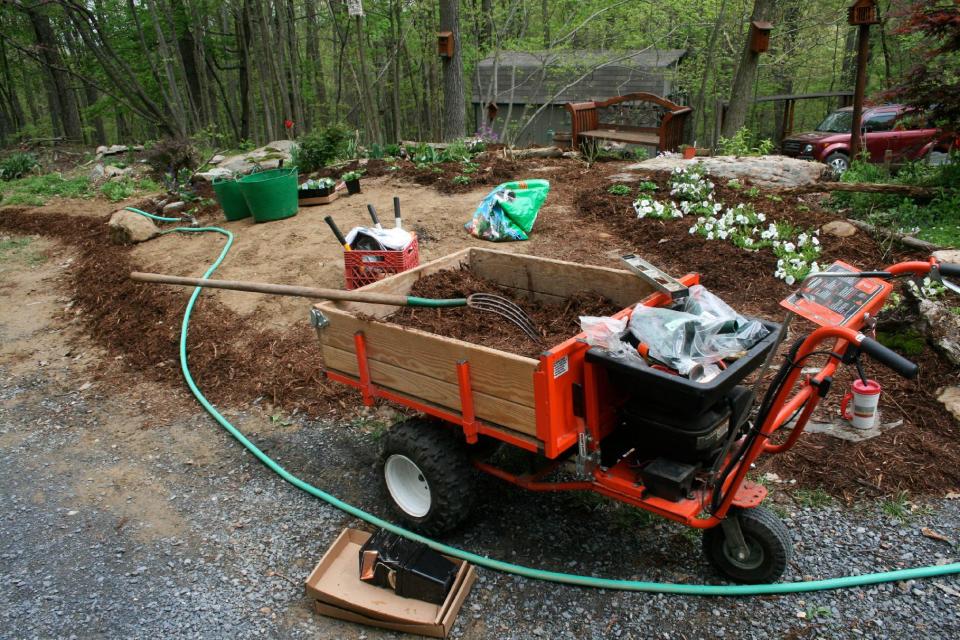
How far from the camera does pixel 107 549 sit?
3.16 metres

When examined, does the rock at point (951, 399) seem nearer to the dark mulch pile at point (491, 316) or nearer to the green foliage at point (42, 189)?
the dark mulch pile at point (491, 316)

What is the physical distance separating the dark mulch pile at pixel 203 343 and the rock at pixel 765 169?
18.4 feet

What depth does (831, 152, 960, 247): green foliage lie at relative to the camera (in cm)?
572

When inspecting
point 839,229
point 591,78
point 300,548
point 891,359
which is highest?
point 591,78

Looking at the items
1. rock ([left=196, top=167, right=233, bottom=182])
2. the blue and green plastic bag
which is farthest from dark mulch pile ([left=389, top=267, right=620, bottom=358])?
rock ([left=196, top=167, right=233, bottom=182])

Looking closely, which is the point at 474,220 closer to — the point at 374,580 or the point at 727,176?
the point at 727,176

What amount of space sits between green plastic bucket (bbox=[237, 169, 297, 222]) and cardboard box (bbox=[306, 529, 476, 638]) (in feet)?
18.2

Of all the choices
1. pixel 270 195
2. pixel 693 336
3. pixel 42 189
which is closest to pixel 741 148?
pixel 270 195

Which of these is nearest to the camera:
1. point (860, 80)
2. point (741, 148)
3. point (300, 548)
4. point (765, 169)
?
point (300, 548)

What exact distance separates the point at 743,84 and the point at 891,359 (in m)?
12.8

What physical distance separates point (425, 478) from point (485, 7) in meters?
18.3

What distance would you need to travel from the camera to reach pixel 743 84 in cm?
1283

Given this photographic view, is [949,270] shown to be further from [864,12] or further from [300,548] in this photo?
[864,12]

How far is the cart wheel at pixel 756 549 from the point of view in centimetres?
251
